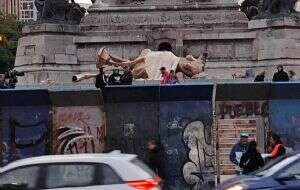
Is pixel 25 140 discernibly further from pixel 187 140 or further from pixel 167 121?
pixel 187 140

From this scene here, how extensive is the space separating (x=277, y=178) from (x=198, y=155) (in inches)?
309

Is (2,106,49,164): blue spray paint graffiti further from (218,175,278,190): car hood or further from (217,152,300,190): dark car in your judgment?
(218,175,278,190): car hood

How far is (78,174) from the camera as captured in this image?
13.9m

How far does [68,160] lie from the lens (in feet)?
45.7

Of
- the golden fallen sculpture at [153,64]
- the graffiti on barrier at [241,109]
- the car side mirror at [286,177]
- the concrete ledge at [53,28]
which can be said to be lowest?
the car side mirror at [286,177]

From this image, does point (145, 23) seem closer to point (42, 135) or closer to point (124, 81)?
point (124, 81)

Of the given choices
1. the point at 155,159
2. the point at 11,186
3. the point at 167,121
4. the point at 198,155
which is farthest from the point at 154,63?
the point at 11,186

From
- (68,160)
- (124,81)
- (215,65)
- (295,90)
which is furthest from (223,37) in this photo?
(68,160)

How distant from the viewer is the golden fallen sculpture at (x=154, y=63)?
128 feet

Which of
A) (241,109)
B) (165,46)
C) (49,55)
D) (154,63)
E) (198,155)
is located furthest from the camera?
(49,55)

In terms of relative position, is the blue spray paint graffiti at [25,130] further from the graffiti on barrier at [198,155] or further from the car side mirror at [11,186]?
the car side mirror at [11,186]

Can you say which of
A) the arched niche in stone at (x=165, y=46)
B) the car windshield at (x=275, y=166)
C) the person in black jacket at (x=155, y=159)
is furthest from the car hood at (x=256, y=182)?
the arched niche in stone at (x=165, y=46)

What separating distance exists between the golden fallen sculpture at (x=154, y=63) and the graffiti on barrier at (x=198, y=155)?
666 inches

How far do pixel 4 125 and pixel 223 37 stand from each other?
69.2ft
